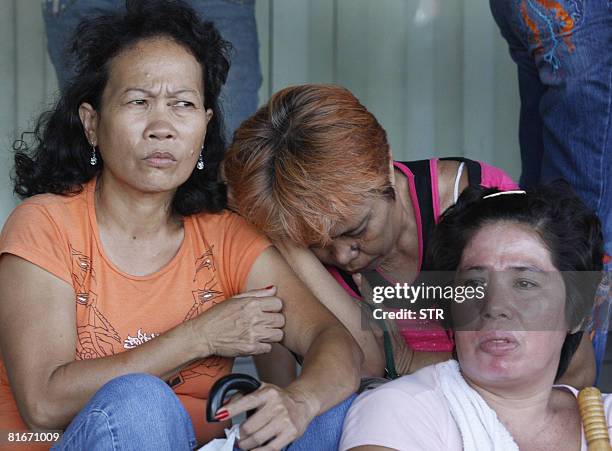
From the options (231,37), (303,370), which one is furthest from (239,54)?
(303,370)

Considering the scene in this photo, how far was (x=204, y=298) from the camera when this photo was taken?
7.59ft

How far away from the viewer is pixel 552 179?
267 centimetres

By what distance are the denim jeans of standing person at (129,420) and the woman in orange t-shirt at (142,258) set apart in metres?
0.05

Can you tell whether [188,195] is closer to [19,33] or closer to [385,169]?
[385,169]

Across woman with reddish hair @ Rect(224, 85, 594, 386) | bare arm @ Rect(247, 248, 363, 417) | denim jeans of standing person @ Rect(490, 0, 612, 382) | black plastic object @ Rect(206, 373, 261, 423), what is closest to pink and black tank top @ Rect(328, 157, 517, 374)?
woman with reddish hair @ Rect(224, 85, 594, 386)

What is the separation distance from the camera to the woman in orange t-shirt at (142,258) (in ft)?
6.79

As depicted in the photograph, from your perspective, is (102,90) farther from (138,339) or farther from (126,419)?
(126,419)

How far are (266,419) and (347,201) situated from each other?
64 cm

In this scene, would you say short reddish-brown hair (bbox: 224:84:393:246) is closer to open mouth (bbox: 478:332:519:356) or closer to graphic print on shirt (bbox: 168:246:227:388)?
graphic print on shirt (bbox: 168:246:227:388)

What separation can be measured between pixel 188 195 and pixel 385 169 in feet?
1.54

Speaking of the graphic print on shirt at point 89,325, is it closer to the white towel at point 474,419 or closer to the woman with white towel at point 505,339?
the woman with white towel at point 505,339

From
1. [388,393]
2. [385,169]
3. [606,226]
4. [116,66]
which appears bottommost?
[388,393]

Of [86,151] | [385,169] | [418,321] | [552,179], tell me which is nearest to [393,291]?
[418,321]

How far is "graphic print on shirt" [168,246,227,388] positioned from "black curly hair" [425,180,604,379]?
1.73 ft
